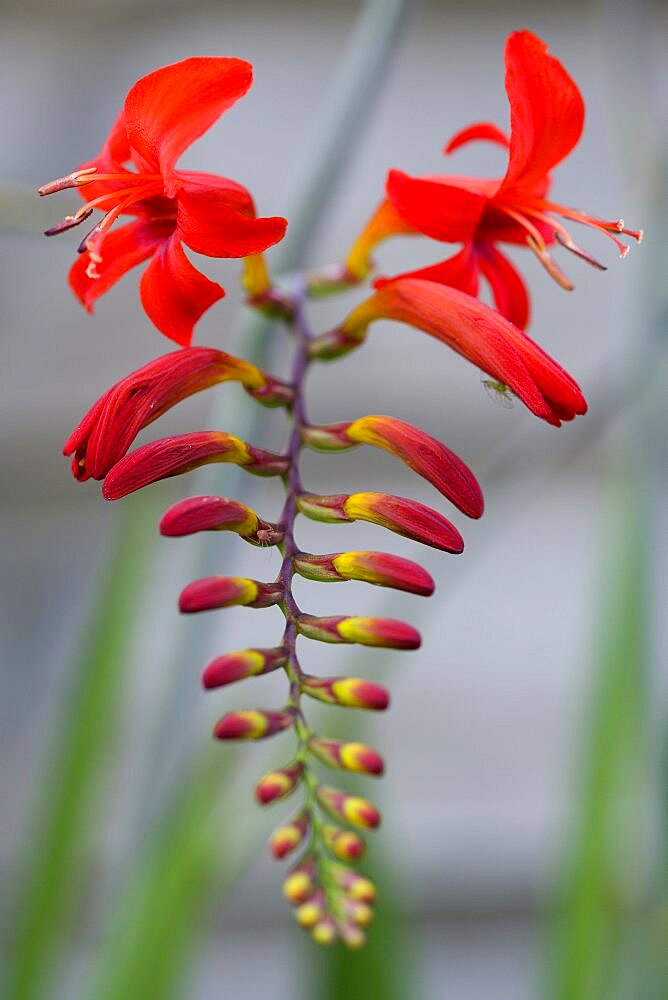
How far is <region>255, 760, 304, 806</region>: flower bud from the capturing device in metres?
0.28

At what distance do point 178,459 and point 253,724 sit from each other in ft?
0.24

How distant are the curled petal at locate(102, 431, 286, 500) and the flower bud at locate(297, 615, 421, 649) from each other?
5 centimetres

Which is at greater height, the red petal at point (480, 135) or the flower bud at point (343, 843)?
the red petal at point (480, 135)

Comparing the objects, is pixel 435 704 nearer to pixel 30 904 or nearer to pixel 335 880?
pixel 30 904

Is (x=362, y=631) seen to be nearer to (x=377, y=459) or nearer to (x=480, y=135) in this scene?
(x=480, y=135)

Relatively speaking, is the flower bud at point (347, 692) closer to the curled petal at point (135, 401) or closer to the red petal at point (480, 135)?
the curled petal at point (135, 401)

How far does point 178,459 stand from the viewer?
28 centimetres

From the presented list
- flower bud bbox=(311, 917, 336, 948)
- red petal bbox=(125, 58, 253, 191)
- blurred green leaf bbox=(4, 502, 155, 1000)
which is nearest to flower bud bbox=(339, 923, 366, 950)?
flower bud bbox=(311, 917, 336, 948)

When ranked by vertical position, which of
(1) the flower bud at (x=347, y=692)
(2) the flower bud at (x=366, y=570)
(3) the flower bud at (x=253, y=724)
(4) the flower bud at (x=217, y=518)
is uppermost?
(4) the flower bud at (x=217, y=518)

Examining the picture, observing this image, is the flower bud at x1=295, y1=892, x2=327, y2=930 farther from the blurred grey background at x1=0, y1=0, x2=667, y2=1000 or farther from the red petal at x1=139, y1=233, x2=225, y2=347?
the blurred grey background at x1=0, y1=0, x2=667, y2=1000

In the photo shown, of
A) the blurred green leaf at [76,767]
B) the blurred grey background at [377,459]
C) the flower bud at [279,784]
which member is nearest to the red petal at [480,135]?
the flower bud at [279,784]

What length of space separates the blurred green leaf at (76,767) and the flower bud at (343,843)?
0.34 metres

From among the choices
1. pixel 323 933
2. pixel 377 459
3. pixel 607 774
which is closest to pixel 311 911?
pixel 323 933

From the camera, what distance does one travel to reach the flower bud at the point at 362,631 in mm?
272
